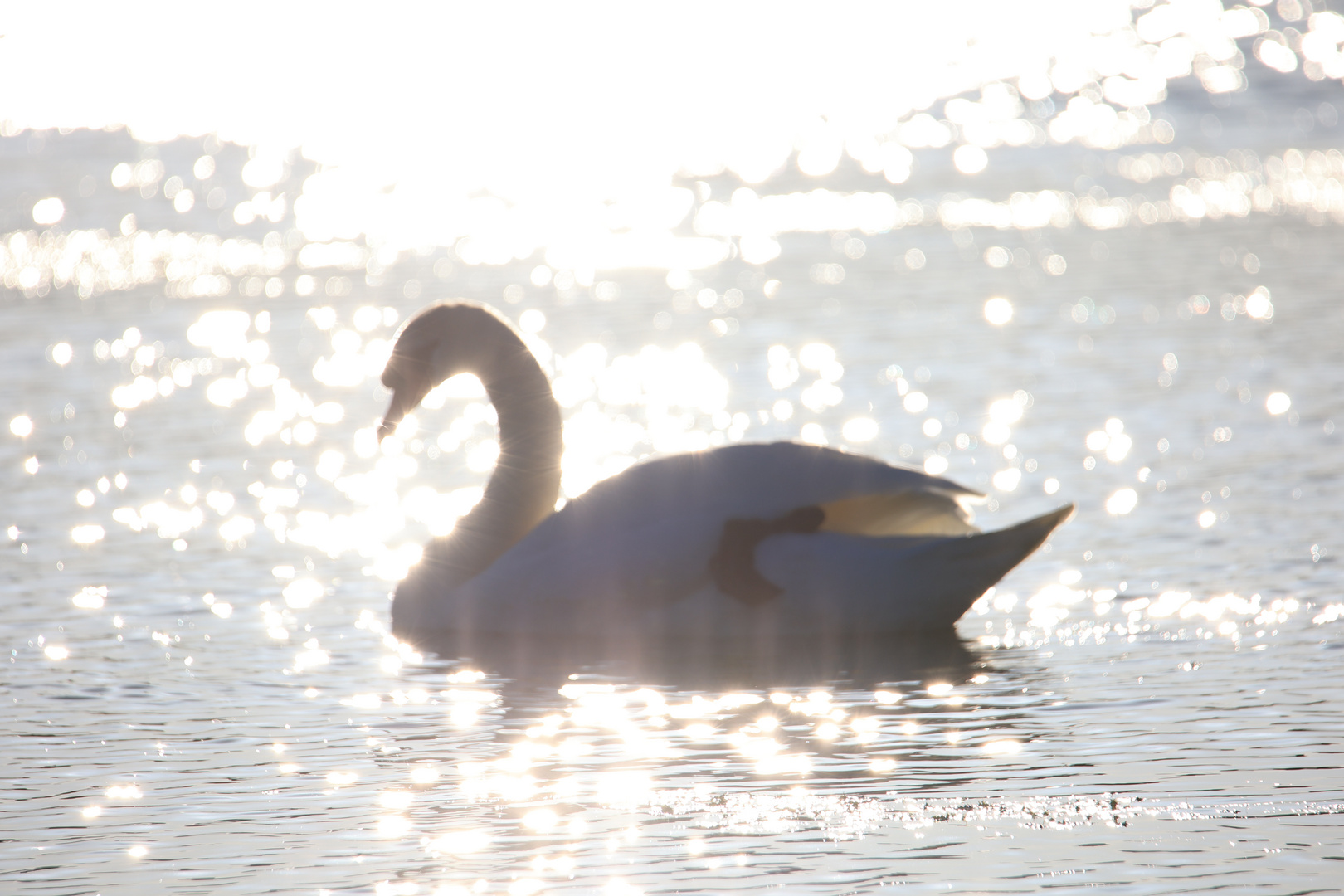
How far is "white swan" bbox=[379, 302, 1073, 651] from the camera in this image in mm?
A: 7117

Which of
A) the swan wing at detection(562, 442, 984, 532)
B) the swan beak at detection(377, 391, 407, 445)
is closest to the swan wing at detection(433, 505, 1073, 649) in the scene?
the swan wing at detection(562, 442, 984, 532)

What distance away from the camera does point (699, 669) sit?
23.2 feet

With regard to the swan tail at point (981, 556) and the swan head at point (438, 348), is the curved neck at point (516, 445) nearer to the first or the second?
the swan head at point (438, 348)

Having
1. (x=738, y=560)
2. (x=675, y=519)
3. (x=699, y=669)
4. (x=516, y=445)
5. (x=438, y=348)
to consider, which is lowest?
(x=699, y=669)

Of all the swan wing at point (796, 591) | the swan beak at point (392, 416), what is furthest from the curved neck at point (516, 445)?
the swan wing at point (796, 591)

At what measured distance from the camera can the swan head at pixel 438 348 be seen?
28.1 feet

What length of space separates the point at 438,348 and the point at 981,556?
2761 mm

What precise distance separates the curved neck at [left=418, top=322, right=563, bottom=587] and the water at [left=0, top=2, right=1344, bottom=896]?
617 millimetres

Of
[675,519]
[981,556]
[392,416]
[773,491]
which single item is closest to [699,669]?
[675,519]

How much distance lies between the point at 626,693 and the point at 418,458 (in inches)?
211

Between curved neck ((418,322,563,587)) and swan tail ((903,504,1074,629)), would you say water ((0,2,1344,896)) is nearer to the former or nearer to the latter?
swan tail ((903,504,1074,629))

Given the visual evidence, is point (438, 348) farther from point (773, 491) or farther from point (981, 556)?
point (981, 556)

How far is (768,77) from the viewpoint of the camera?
6097 cm

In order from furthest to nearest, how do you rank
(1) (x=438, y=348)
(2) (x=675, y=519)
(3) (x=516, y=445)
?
(1) (x=438, y=348)
(3) (x=516, y=445)
(2) (x=675, y=519)
